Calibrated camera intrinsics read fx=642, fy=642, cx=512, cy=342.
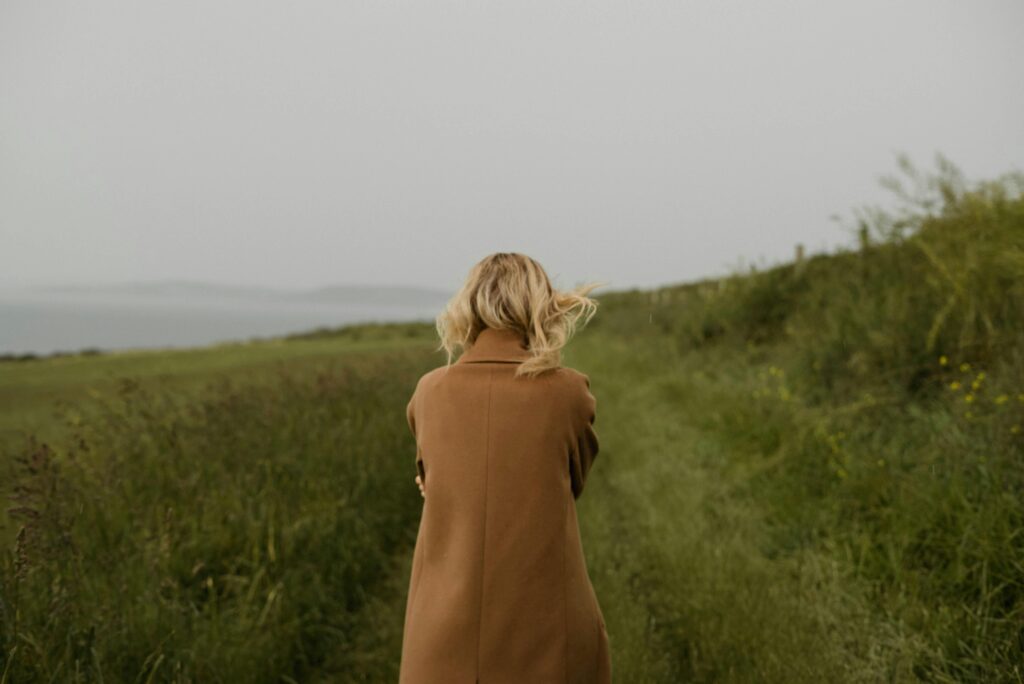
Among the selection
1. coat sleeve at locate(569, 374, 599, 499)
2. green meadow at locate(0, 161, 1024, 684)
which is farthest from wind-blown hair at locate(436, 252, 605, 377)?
green meadow at locate(0, 161, 1024, 684)

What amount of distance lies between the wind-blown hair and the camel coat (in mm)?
80

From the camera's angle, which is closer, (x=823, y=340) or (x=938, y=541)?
(x=938, y=541)

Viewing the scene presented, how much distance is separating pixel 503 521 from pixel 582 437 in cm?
40

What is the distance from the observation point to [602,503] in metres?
6.02

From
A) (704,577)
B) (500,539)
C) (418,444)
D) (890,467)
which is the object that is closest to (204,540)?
(418,444)

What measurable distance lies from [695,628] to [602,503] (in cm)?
224

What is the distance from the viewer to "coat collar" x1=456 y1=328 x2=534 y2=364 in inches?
81.7

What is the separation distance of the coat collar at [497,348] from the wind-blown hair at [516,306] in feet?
0.08

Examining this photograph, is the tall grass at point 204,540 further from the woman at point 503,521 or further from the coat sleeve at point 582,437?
the coat sleeve at point 582,437

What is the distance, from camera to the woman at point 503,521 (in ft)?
6.35

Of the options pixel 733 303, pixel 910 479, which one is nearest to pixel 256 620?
pixel 910 479

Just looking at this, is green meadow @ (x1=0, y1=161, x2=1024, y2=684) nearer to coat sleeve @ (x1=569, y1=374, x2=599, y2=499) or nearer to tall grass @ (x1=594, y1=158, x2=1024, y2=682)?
tall grass @ (x1=594, y1=158, x2=1024, y2=682)

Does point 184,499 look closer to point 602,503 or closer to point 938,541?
point 602,503

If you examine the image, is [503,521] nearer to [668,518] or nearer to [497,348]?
[497,348]
